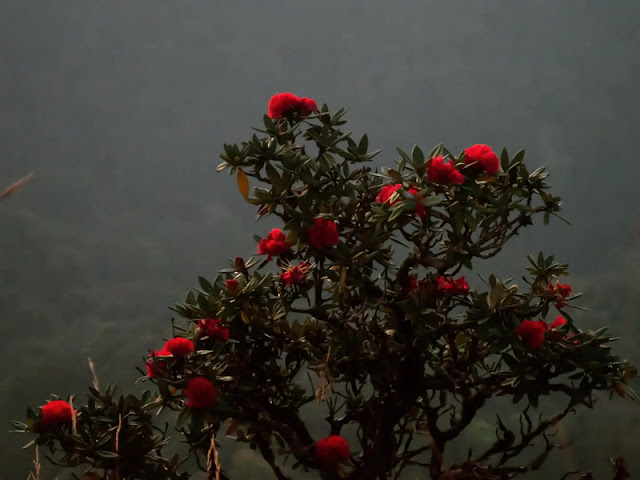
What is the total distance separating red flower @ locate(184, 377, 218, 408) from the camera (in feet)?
4.21

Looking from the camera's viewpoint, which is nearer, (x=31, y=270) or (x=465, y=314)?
(x=465, y=314)

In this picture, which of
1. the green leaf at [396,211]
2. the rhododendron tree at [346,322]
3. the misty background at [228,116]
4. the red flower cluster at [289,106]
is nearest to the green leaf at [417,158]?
the rhododendron tree at [346,322]

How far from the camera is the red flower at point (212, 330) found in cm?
142

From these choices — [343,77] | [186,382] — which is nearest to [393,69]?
[343,77]

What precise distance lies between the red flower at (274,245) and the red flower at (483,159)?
391 millimetres

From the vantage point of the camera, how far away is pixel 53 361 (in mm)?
2791

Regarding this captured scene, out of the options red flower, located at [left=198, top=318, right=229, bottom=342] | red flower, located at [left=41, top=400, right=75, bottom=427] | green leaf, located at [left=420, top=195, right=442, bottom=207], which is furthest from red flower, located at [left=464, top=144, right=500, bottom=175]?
red flower, located at [left=41, top=400, right=75, bottom=427]

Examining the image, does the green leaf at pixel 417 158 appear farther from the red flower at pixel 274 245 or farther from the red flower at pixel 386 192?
the red flower at pixel 274 245

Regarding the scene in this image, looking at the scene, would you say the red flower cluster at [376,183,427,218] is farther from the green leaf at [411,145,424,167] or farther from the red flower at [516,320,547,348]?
the red flower at [516,320,547,348]

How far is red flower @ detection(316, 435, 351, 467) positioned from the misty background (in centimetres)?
159

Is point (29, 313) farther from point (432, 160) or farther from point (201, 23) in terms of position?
point (432, 160)

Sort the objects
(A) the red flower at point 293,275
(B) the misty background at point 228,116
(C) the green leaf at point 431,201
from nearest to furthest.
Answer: (C) the green leaf at point 431,201, (A) the red flower at point 293,275, (B) the misty background at point 228,116

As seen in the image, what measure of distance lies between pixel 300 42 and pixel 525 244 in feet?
4.65

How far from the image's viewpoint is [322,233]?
4.39ft
